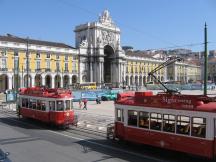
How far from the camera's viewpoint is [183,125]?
14281 mm

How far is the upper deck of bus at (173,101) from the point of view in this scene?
1366 centimetres

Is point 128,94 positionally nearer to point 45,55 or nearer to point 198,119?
point 198,119

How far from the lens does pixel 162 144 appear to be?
49.4ft

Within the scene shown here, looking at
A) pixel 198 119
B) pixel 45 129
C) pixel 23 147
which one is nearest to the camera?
pixel 198 119

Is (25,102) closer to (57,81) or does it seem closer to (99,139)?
(99,139)

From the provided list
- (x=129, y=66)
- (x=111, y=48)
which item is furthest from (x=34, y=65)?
(x=129, y=66)

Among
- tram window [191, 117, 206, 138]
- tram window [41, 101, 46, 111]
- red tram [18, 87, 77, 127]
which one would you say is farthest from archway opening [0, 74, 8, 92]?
tram window [191, 117, 206, 138]

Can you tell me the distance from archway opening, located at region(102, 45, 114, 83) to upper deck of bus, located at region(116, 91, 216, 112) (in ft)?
340

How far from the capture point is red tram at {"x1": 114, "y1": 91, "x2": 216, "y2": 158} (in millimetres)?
13188

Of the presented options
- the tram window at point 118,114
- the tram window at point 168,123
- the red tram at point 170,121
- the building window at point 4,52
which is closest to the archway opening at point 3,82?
the building window at point 4,52

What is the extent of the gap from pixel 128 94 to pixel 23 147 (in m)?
5.74

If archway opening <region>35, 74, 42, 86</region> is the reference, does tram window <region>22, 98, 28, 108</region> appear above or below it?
below

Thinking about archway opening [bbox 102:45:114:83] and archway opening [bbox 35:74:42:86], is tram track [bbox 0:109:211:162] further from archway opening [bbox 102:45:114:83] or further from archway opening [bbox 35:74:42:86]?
archway opening [bbox 102:45:114:83]

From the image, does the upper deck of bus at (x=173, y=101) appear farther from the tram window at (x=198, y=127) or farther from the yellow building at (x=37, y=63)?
the yellow building at (x=37, y=63)
